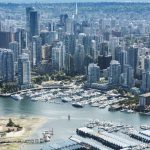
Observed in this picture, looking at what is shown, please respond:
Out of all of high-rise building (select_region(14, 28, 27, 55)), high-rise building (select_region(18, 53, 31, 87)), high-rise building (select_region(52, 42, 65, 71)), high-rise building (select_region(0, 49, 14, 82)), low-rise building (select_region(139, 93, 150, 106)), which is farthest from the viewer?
high-rise building (select_region(14, 28, 27, 55))

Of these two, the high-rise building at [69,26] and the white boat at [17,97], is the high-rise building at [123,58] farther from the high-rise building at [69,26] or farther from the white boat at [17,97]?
the high-rise building at [69,26]

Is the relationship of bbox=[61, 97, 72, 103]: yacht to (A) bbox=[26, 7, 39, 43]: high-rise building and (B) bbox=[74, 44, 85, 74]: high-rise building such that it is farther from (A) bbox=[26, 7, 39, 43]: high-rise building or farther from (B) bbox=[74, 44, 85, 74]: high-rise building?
(A) bbox=[26, 7, 39, 43]: high-rise building

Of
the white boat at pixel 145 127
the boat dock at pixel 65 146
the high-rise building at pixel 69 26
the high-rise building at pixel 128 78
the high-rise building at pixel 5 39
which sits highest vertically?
the high-rise building at pixel 69 26

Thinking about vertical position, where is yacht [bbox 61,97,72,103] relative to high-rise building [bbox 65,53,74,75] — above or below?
below

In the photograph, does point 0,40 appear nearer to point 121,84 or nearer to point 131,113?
point 121,84

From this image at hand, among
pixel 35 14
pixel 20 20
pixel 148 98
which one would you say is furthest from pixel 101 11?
pixel 148 98

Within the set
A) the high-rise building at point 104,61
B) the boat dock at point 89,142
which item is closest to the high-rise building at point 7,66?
the high-rise building at point 104,61

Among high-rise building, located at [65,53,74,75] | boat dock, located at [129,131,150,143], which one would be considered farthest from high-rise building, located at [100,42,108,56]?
boat dock, located at [129,131,150,143]
